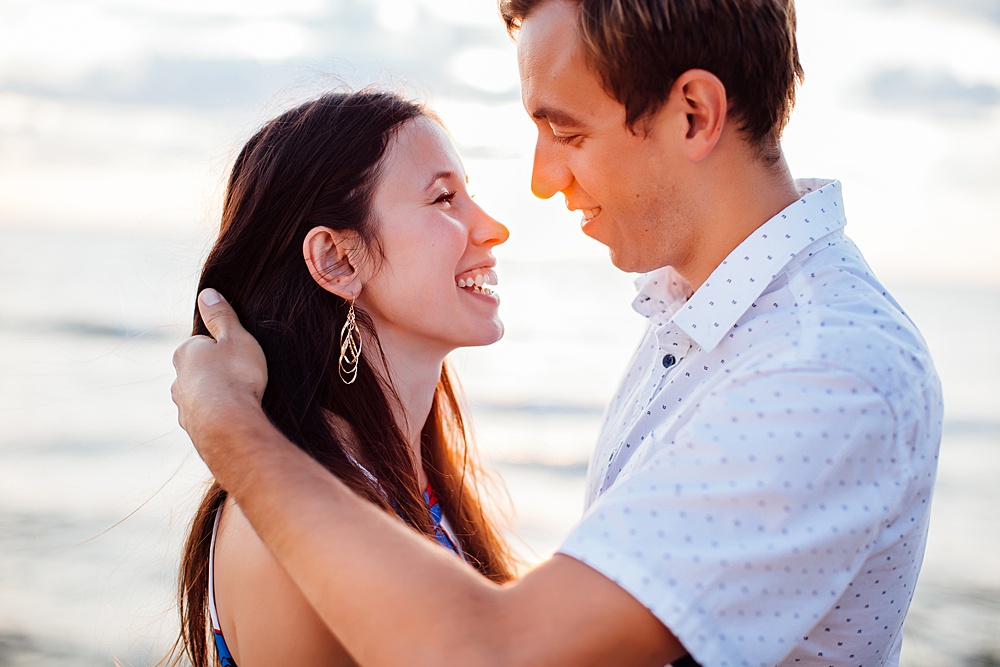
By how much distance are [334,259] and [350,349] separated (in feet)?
0.90

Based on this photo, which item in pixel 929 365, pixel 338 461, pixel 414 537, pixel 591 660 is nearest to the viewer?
pixel 591 660

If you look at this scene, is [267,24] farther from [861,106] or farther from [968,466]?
[968,466]

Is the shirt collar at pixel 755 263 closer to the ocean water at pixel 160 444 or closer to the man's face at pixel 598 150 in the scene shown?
the man's face at pixel 598 150

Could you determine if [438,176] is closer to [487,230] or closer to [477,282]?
[487,230]

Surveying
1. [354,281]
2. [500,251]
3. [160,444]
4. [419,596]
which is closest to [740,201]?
[354,281]

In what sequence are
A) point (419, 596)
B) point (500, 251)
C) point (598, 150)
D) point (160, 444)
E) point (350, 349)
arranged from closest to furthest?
point (419, 596), point (598, 150), point (350, 349), point (160, 444), point (500, 251)

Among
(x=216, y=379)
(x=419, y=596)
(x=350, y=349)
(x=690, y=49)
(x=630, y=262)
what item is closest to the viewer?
(x=419, y=596)

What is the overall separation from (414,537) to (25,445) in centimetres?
872

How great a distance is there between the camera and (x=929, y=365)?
196cm

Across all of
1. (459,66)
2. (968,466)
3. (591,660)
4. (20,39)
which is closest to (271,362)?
(591,660)

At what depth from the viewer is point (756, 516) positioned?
65.1 inches

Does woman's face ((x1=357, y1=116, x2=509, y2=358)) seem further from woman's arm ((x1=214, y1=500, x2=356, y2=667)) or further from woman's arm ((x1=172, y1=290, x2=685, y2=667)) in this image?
woman's arm ((x1=172, y1=290, x2=685, y2=667))

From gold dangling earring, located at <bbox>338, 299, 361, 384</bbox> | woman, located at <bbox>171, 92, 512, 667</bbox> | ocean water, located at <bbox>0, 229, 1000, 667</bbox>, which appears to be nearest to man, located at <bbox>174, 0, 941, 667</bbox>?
woman, located at <bbox>171, 92, 512, 667</bbox>

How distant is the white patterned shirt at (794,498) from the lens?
163 cm
